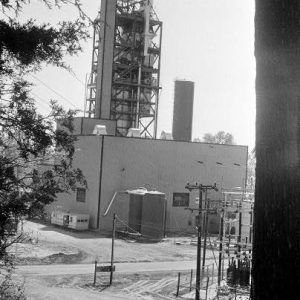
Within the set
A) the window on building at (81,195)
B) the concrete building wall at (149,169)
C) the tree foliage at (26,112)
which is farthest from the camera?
the window on building at (81,195)

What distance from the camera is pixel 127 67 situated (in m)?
50.7

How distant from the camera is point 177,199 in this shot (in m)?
42.3

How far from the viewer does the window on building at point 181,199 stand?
4222cm

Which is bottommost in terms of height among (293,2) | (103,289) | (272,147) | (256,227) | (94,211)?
(103,289)

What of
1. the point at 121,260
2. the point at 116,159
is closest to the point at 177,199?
the point at 116,159

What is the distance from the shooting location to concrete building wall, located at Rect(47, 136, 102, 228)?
1561 inches

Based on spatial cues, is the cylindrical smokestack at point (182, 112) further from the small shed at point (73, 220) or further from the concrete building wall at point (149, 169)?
the small shed at point (73, 220)

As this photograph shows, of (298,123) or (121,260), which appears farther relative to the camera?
(121,260)

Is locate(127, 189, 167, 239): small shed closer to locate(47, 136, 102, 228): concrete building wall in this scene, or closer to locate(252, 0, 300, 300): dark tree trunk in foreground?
locate(47, 136, 102, 228): concrete building wall

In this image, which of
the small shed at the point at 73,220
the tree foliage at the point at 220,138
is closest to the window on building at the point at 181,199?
the small shed at the point at 73,220

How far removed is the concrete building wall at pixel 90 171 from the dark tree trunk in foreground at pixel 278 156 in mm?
35770

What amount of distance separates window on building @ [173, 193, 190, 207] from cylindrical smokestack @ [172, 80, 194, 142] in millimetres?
13103

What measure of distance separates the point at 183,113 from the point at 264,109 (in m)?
51.0

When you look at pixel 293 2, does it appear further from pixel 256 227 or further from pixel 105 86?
pixel 105 86
